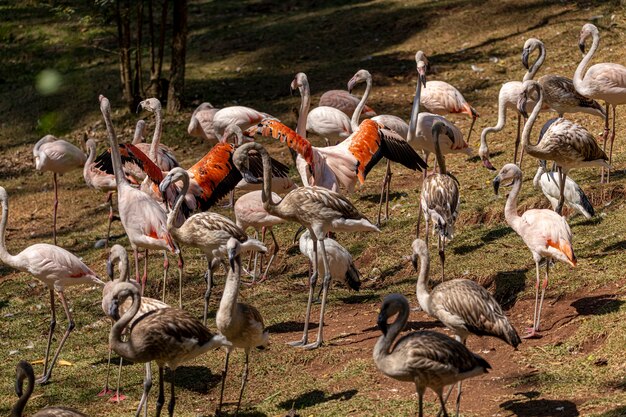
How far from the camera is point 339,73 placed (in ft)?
53.5

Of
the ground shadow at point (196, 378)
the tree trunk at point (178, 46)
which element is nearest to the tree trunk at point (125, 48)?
the tree trunk at point (178, 46)

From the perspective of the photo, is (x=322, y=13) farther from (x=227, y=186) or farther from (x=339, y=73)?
→ (x=227, y=186)

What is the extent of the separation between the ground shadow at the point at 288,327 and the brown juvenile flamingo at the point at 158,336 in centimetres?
203

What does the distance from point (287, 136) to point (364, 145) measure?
3.45 feet

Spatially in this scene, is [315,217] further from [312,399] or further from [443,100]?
[443,100]

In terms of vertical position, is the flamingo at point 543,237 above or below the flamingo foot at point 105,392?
above

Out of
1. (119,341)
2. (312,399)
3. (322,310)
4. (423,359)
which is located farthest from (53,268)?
(423,359)

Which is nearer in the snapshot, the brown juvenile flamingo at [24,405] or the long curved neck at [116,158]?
the brown juvenile flamingo at [24,405]

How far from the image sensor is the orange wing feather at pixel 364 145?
941cm

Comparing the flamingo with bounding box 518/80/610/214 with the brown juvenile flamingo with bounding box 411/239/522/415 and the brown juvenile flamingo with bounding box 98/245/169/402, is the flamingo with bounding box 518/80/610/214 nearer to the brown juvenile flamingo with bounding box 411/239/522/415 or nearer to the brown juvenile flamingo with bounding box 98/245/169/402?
the brown juvenile flamingo with bounding box 411/239/522/415

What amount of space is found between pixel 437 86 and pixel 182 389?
6.00 metres

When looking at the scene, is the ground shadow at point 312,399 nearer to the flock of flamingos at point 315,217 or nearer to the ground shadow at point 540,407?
the flock of flamingos at point 315,217

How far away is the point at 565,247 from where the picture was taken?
23.6ft

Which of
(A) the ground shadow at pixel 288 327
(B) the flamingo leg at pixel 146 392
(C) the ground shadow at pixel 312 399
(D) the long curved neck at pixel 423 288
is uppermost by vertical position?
(D) the long curved neck at pixel 423 288
